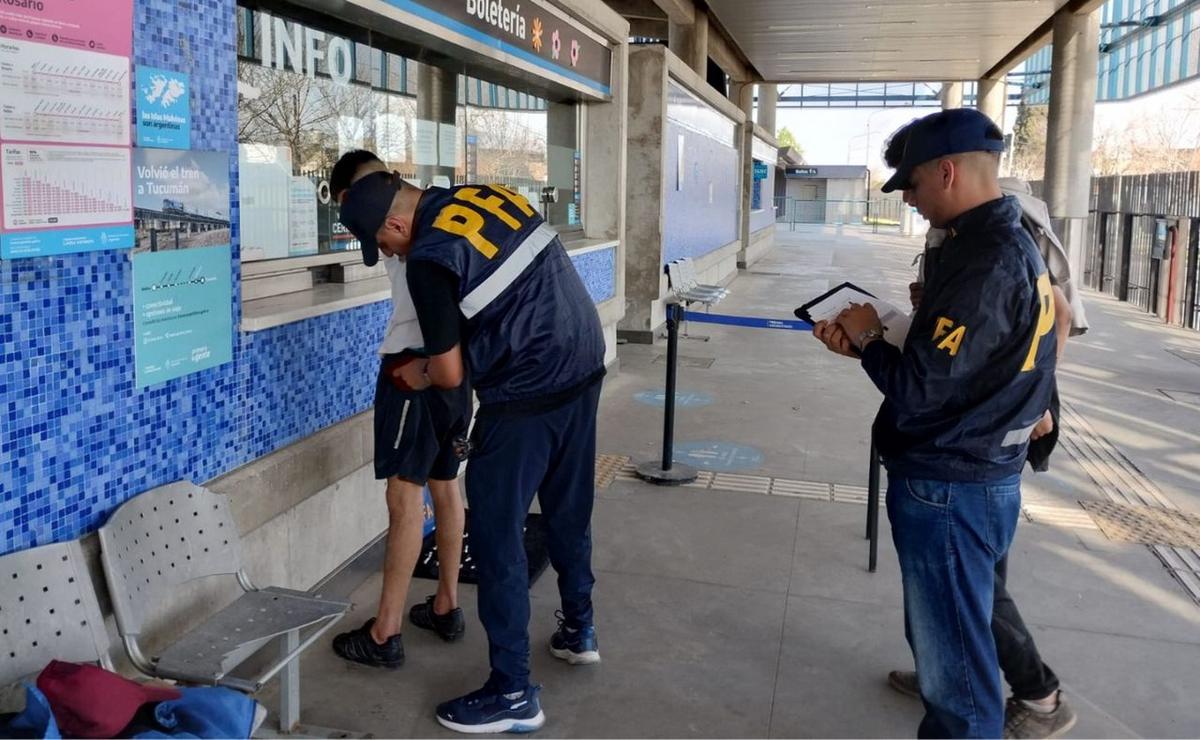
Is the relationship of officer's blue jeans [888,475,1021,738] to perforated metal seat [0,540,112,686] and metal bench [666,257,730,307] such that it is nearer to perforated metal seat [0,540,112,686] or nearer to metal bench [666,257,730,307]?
perforated metal seat [0,540,112,686]

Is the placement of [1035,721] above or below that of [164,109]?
below

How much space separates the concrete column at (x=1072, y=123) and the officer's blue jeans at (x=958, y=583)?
759 inches

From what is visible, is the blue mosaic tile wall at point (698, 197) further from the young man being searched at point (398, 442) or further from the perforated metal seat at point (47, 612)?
the perforated metal seat at point (47, 612)

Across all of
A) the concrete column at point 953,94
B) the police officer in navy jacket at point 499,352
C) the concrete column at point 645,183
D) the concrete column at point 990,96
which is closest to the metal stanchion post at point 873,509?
the police officer in navy jacket at point 499,352

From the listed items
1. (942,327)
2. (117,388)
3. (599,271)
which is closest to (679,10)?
(599,271)

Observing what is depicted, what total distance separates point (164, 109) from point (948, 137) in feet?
7.66

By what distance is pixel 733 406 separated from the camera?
8.25 m

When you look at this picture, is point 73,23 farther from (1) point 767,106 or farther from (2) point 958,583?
(1) point 767,106

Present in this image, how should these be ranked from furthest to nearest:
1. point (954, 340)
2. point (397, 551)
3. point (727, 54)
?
point (727, 54) < point (397, 551) < point (954, 340)

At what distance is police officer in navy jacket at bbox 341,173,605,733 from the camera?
3.04 m

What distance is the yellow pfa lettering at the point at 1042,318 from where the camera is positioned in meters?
2.53

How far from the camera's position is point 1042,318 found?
2.54 metres

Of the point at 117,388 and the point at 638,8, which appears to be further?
the point at 638,8

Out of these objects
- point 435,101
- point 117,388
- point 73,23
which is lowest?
point 117,388
